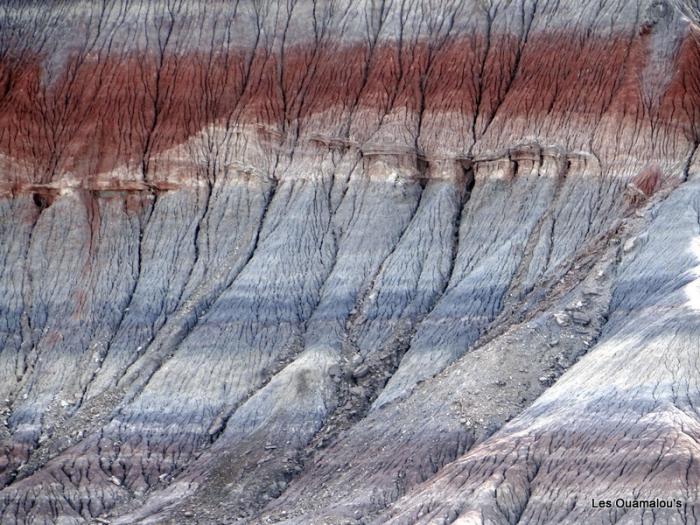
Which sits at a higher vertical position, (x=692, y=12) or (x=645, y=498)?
(x=692, y=12)

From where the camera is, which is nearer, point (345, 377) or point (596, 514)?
point (596, 514)

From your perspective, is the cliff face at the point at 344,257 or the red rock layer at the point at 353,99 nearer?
the cliff face at the point at 344,257

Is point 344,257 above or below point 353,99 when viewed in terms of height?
below

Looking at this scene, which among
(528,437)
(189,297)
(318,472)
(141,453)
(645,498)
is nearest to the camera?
(645,498)

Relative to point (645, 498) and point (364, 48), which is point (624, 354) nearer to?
point (645, 498)

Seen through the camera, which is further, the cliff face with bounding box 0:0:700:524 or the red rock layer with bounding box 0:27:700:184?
the red rock layer with bounding box 0:27:700:184

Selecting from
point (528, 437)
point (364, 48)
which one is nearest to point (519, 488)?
point (528, 437)

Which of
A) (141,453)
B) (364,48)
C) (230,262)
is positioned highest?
(364,48)

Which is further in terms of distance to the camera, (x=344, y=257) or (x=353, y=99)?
(x=353, y=99)
